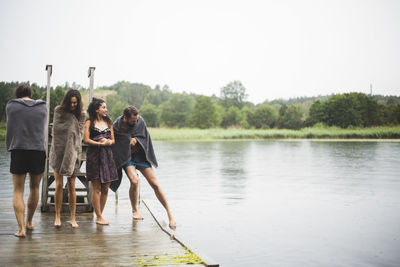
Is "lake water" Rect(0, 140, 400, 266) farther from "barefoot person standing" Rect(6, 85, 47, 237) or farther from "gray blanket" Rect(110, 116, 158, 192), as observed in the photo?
"barefoot person standing" Rect(6, 85, 47, 237)

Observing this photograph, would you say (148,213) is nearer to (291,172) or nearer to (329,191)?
(329,191)

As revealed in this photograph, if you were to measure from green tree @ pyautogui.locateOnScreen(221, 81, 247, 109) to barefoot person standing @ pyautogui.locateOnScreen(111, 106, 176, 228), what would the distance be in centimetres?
11131

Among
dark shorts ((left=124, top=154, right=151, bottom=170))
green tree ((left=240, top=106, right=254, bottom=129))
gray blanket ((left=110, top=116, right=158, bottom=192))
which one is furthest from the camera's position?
green tree ((left=240, top=106, right=254, bottom=129))

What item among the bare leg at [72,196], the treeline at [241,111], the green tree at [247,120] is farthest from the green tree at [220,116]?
the bare leg at [72,196]

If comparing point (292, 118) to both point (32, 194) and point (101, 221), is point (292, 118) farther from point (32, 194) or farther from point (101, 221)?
point (32, 194)

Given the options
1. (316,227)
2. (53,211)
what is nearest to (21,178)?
(53,211)

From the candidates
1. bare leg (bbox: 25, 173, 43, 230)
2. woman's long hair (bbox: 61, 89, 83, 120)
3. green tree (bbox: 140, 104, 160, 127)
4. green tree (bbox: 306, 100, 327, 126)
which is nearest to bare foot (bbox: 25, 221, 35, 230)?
bare leg (bbox: 25, 173, 43, 230)

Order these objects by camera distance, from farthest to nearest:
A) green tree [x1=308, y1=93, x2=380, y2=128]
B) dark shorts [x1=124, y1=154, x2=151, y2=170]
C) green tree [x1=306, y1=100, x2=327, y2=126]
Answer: green tree [x1=306, y1=100, x2=327, y2=126]
green tree [x1=308, y1=93, x2=380, y2=128]
dark shorts [x1=124, y1=154, x2=151, y2=170]

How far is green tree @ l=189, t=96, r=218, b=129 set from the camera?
93812 mm

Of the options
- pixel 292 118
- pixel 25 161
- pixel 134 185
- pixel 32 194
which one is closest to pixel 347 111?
pixel 292 118

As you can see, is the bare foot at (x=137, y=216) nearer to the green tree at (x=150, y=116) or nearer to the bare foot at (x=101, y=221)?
the bare foot at (x=101, y=221)

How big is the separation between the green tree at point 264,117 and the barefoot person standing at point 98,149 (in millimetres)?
95298

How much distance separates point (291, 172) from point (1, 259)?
15369mm

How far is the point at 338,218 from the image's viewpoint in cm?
869
